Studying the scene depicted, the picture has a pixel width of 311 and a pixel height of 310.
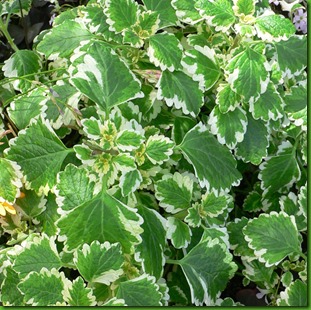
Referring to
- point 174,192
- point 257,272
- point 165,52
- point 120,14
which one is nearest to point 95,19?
point 120,14

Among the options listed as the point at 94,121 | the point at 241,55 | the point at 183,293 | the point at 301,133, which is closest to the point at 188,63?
the point at 241,55

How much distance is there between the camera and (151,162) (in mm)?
1001

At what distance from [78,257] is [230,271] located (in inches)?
12.3

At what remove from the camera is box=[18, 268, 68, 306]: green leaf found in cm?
91

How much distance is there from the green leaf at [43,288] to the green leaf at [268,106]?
19.0 inches

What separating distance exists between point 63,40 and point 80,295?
0.53 metres

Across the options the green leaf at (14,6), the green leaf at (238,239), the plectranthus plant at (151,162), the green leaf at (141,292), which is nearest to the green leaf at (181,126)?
the plectranthus plant at (151,162)

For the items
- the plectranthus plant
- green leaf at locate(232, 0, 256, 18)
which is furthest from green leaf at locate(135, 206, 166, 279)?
green leaf at locate(232, 0, 256, 18)

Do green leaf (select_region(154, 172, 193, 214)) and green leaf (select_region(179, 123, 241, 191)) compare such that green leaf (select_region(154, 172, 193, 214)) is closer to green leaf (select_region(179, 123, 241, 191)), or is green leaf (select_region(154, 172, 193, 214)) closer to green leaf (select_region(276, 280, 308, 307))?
green leaf (select_region(179, 123, 241, 191))

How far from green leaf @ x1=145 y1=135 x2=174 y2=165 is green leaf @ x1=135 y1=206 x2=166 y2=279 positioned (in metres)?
0.10

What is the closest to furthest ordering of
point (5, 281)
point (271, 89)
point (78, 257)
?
point (78, 257) < point (5, 281) < point (271, 89)

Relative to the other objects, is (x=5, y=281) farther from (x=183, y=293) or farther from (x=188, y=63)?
(x=188, y=63)

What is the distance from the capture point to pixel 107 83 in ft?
3.28

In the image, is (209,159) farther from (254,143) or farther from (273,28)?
(273,28)
